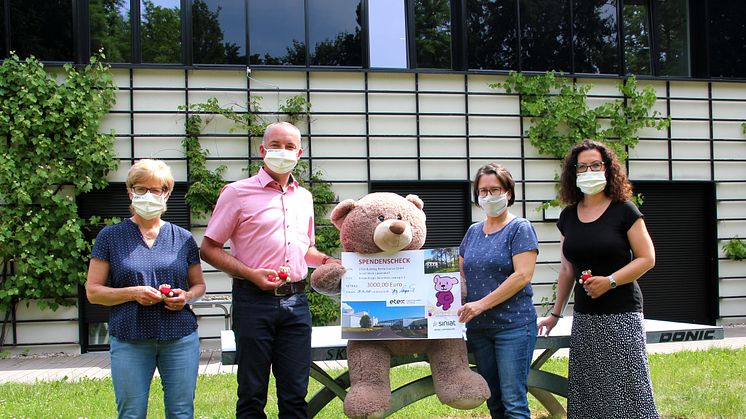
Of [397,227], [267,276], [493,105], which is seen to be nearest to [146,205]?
[267,276]

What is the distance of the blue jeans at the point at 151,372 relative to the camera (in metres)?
2.78

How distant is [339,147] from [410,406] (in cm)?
420

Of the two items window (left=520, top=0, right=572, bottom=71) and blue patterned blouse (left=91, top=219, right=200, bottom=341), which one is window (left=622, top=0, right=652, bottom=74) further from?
blue patterned blouse (left=91, top=219, right=200, bottom=341)

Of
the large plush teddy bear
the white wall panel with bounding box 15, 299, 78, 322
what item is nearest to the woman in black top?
the large plush teddy bear

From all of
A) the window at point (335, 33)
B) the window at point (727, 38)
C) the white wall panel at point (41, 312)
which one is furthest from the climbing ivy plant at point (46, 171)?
the window at point (727, 38)

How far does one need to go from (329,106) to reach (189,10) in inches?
87.1

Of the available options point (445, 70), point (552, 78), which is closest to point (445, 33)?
point (445, 70)

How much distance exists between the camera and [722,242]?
364 inches

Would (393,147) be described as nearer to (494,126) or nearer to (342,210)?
(494,126)

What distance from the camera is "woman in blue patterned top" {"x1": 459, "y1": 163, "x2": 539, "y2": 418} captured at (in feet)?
10.2

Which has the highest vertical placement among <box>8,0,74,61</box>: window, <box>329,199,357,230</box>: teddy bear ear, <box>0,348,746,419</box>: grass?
<box>8,0,74,61</box>: window

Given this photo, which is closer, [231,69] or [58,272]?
[58,272]

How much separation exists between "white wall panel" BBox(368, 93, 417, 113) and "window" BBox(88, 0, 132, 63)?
323 centimetres

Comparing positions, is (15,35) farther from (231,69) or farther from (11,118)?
(231,69)
